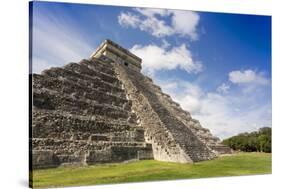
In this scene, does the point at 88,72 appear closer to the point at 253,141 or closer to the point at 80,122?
the point at 80,122

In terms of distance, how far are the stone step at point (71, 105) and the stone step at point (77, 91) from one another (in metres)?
0.11

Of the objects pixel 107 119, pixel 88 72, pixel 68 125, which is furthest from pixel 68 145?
pixel 88 72

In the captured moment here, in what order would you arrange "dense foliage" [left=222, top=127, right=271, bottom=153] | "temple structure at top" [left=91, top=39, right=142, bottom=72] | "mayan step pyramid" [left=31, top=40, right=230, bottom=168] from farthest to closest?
"dense foliage" [left=222, top=127, right=271, bottom=153]
"temple structure at top" [left=91, top=39, right=142, bottom=72]
"mayan step pyramid" [left=31, top=40, right=230, bottom=168]

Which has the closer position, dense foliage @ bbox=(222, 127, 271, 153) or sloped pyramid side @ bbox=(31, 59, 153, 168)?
sloped pyramid side @ bbox=(31, 59, 153, 168)

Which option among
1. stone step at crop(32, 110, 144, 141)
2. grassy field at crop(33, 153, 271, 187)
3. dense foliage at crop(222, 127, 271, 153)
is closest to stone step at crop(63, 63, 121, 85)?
stone step at crop(32, 110, 144, 141)

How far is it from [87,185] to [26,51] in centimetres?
310

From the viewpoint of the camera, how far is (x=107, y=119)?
12.6 meters

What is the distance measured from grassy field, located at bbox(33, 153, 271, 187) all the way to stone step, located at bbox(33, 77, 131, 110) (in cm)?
186

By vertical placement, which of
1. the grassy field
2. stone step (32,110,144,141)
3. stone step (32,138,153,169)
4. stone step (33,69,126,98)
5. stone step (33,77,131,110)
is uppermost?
stone step (33,69,126,98)

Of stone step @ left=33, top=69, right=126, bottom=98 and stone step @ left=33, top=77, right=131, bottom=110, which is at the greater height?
stone step @ left=33, top=69, right=126, bottom=98

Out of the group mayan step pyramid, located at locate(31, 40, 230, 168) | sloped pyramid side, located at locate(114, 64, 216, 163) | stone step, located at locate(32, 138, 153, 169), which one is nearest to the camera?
stone step, located at locate(32, 138, 153, 169)

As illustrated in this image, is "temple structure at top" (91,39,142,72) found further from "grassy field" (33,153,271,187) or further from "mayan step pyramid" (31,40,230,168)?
"grassy field" (33,153,271,187)

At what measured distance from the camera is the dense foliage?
44.8ft

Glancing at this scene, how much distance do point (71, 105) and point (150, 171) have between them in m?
2.42
